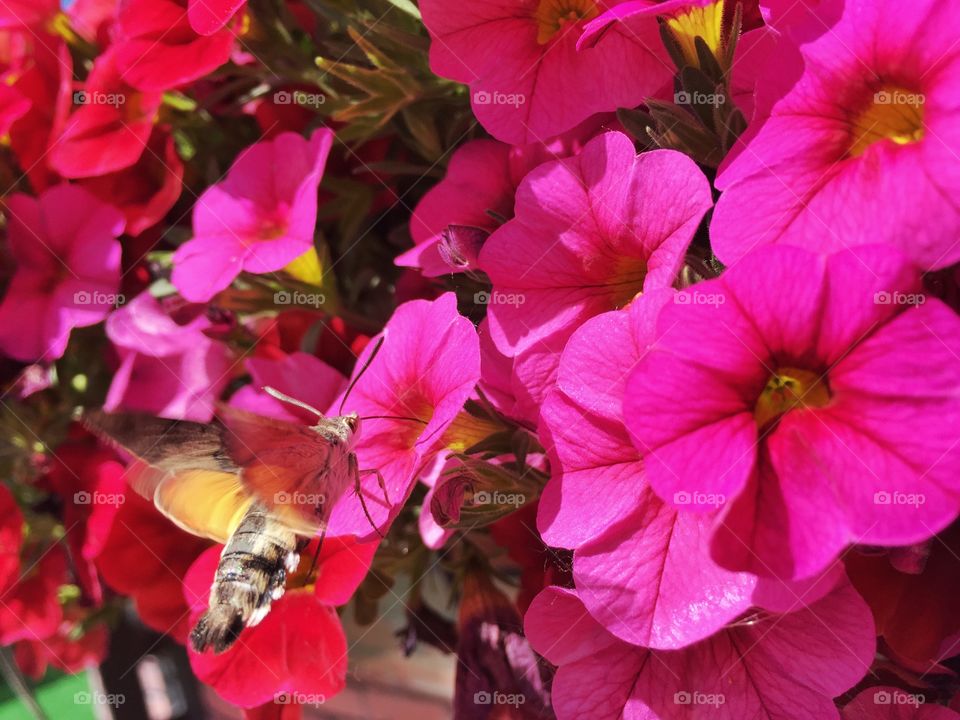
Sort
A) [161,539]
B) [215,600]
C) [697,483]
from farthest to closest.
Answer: [161,539], [215,600], [697,483]

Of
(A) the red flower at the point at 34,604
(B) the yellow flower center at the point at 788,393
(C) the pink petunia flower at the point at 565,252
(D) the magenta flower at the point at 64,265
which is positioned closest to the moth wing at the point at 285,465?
(C) the pink petunia flower at the point at 565,252

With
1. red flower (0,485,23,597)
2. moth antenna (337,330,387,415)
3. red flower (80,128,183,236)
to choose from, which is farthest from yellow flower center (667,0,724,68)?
red flower (0,485,23,597)

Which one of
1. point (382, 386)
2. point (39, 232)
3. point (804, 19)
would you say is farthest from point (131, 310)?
point (804, 19)

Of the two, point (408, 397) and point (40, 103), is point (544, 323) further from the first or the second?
point (40, 103)

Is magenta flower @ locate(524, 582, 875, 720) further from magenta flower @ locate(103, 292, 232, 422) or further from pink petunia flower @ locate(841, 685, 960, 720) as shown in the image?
magenta flower @ locate(103, 292, 232, 422)

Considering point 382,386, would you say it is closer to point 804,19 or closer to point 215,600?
point 215,600

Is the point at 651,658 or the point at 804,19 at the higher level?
the point at 804,19
